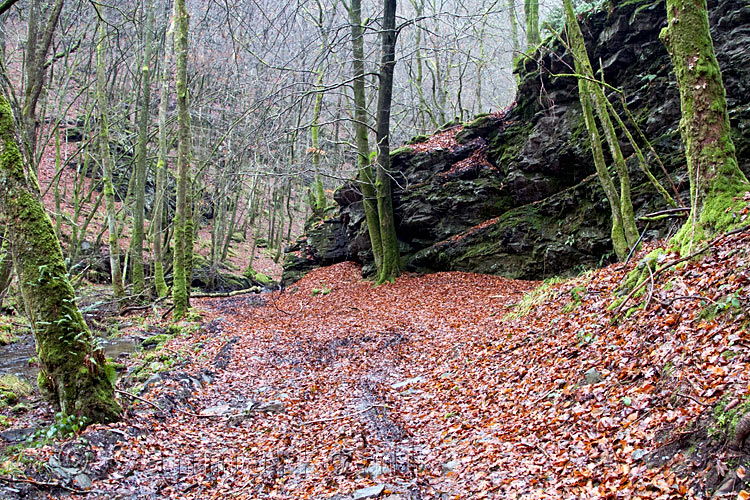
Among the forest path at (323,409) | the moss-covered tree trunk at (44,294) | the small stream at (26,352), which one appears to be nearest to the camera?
the forest path at (323,409)

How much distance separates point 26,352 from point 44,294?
7.07 metres

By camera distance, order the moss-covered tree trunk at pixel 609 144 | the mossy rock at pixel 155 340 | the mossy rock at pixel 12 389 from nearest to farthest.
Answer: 1. the mossy rock at pixel 12 389
2. the moss-covered tree trunk at pixel 609 144
3. the mossy rock at pixel 155 340

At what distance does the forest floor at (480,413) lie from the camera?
3395 millimetres

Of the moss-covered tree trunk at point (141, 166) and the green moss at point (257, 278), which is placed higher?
the moss-covered tree trunk at point (141, 166)

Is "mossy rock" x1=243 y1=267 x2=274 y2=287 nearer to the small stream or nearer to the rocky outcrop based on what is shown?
the rocky outcrop

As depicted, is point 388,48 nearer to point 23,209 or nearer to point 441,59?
point 23,209

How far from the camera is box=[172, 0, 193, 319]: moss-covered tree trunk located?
11.9 meters

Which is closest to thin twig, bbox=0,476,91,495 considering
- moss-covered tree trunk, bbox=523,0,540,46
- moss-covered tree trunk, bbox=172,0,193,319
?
moss-covered tree trunk, bbox=172,0,193,319

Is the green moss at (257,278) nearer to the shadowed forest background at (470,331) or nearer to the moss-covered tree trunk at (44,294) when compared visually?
the shadowed forest background at (470,331)

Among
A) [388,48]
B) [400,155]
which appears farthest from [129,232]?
[388,48]

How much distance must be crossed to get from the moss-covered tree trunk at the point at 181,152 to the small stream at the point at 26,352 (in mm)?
1872

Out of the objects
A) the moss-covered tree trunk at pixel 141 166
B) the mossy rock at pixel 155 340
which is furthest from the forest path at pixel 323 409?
the moss-covered tree trunk at pixel 141 166

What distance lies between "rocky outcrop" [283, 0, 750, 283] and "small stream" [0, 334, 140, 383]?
8.89 meters

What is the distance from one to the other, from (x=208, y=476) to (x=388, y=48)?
13041 millimetres
